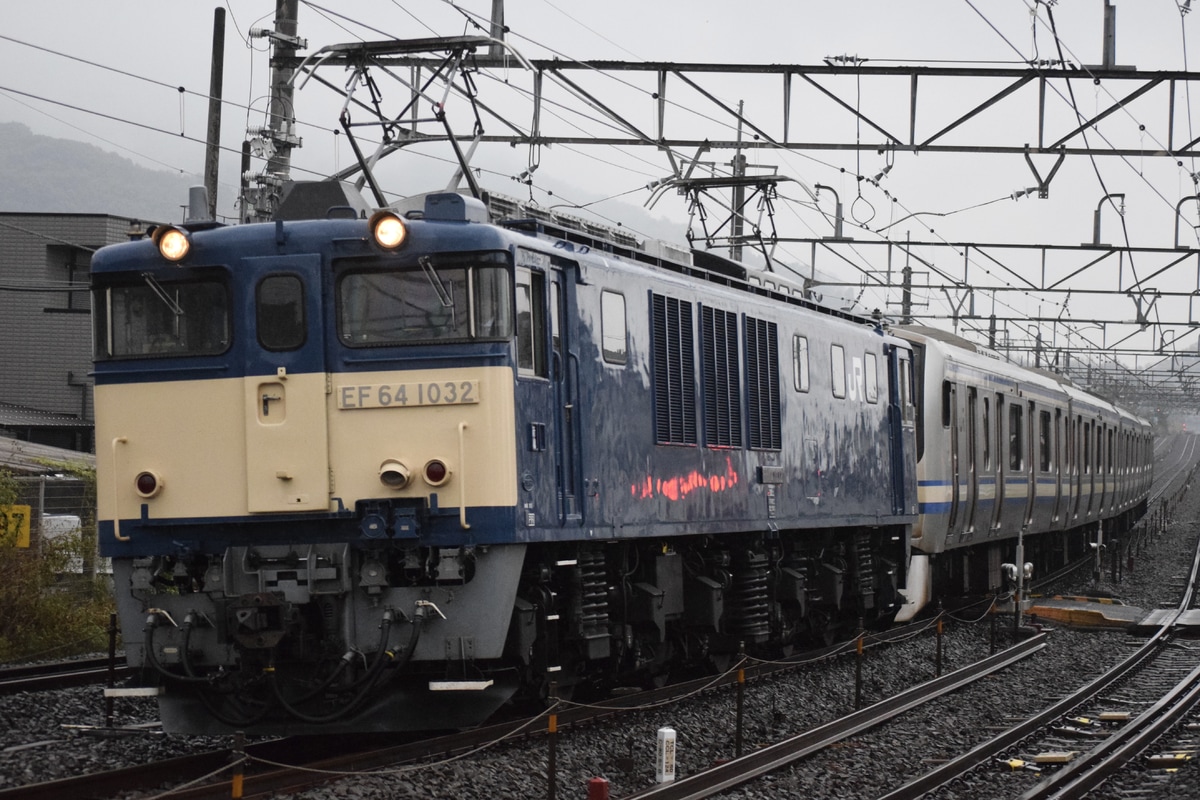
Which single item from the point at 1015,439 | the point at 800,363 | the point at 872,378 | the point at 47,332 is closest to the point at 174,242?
the point at 800,363

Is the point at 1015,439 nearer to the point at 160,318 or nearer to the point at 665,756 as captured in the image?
the point at 665,756

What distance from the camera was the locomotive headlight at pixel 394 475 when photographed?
34.3 ft

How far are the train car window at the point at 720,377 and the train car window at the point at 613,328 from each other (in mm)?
1676

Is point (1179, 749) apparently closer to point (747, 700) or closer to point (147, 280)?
point (747, 700)

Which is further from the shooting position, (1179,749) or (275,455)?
(1179,749)

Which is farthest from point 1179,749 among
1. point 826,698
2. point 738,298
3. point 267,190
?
point 267,190

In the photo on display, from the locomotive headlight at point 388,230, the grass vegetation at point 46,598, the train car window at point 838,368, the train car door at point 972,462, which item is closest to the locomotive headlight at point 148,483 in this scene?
the locomotive headlight at point 388,230

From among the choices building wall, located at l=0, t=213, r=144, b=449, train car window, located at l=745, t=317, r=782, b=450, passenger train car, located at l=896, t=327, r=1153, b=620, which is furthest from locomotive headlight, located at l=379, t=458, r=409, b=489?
building wall, located at l=0, t=213, r=144, b=449

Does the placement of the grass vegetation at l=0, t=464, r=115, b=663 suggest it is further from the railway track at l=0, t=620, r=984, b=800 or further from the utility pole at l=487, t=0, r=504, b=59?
the utility pole at l=487, t=0, r=504, b=59

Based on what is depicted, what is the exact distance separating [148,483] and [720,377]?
5652mm

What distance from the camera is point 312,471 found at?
10.6m

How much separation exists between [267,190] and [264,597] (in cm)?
1290

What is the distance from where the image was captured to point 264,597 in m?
10.3

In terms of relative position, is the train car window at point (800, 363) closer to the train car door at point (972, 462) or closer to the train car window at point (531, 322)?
the train car window at point (531, 322)
